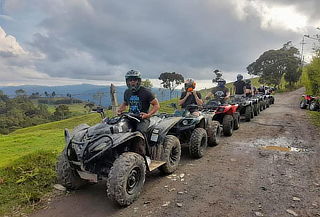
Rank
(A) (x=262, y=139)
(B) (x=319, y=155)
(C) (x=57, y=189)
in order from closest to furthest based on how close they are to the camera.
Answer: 1. (C) (x=57, y=189)
2. (B) (x=319, y=155)
3. (A) (x=262, y=139)

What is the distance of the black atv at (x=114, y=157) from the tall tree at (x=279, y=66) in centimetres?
4362

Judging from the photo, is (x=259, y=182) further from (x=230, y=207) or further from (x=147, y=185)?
(x=147, y=185)

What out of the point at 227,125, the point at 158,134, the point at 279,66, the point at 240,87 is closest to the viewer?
the point at 158,134

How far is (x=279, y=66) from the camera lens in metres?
43.7

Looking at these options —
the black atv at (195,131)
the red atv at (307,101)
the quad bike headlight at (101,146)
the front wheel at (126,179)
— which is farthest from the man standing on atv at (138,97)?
the red atv at (307,101)

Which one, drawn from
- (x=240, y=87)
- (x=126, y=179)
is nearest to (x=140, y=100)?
(x=126, y=179)

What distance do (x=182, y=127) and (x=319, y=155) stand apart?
3.60 meters

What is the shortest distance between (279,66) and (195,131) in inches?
1691

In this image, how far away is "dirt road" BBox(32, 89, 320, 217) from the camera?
12.6 feet

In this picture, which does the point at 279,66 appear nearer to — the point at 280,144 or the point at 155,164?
the point at 280,144

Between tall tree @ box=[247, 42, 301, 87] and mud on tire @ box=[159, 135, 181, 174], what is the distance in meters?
42.8

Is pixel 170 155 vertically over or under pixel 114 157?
under

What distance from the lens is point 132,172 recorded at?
13.5 ft

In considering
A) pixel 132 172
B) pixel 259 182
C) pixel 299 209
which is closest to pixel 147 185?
pixel 132 172
